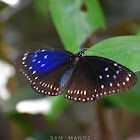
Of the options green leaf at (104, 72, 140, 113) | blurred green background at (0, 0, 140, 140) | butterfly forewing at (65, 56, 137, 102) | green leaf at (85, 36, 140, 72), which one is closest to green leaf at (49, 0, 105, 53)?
blurred green background at (0, 0, 140, 140)

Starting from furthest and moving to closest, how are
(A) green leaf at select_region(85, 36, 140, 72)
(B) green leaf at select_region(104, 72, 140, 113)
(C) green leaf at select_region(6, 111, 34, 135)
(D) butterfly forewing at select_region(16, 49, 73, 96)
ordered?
(C) green leaf at select_region(6, 111, 34, 135) < (B) green leaf at select_region(104, 72, 140, 113) < (D) butterfly forewing at select_region(16, 49, 73, 96) < (A) green leaf at select_region(85, 36, 140, 72)

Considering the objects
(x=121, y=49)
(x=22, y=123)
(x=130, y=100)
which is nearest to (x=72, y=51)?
(x=121, y=49)

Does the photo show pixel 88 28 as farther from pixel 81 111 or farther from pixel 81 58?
pixel 81 111

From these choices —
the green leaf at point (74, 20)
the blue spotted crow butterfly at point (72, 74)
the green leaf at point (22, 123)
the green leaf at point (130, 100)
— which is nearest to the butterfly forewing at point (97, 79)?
the blue spotted crow butterfly at point (72, 74)

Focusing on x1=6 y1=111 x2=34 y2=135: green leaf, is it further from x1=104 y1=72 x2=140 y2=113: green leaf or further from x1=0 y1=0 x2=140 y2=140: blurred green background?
x1=104 y1=72 x2=140 y2=113: green leaf

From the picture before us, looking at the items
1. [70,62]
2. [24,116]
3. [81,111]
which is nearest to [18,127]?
[24,116]

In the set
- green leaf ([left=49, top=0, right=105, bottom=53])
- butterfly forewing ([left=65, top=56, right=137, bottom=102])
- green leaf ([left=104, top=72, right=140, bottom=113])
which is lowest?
butterfly forewing ([left=65, top=56, right=137, bottom=102])

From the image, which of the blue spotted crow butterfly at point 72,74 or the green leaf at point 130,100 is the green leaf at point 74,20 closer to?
the blue spotted crow butterfly at point 72,74
